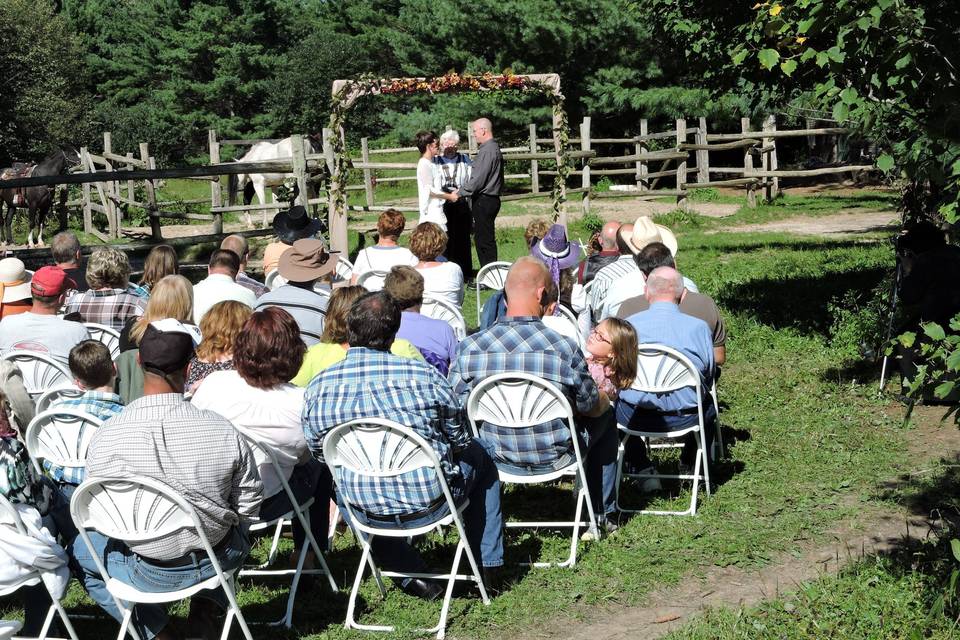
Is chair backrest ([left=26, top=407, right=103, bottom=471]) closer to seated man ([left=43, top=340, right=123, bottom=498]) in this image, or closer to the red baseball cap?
seated man ([left=43, top=340, right=123, bottom=498])

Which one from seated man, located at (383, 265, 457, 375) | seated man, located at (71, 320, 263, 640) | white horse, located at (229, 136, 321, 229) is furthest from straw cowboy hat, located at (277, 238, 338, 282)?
white horse, located at (229, 136, 321, 229)

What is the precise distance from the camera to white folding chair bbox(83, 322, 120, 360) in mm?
6277

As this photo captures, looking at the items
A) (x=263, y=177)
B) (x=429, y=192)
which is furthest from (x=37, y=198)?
(x=429, y=192)

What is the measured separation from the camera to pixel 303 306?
242 inches

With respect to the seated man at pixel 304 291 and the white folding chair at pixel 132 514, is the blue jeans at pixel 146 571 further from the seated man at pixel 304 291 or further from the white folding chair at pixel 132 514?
the seated man at pixel 304 291

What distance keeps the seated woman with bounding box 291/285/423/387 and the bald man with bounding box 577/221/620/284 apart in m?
2.64

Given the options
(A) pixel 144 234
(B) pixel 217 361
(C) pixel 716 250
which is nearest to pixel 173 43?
(A) pixel 144 234

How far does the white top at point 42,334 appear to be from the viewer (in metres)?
5.90

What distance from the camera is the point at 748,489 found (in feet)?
19.0

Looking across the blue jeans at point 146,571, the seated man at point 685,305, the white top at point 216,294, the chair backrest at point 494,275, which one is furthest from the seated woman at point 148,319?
the chair backrest at point 494,275

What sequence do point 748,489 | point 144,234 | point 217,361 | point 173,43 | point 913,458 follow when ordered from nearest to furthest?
point 217,361, point 748,489, point 913,458, point 144,234, point 173,43

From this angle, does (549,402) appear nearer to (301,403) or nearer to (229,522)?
(301,403)

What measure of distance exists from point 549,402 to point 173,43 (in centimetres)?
3591

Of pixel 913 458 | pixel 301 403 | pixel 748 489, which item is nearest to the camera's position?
pixel 301 403
